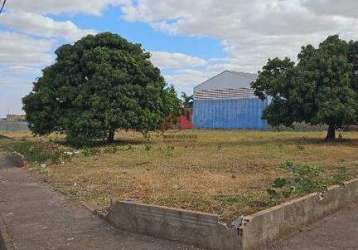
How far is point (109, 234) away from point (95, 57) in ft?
56.4

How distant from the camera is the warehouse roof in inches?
2667

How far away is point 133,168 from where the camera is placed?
1512 cm

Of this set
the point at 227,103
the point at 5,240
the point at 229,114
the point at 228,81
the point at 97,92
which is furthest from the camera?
the point at 228,81

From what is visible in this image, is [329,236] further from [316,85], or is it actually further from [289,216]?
[316,85]

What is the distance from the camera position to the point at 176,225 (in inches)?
287

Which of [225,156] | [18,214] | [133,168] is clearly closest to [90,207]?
[18,214]

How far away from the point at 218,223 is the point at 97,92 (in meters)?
17.6

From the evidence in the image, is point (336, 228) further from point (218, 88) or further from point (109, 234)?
point (218, 88)

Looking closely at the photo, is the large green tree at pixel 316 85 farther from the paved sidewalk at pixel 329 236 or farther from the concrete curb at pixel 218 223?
the concrete curb at pixel 218 223

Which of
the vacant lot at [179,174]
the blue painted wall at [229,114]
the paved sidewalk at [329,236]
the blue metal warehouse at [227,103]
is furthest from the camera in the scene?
the blue metal warehouse at [227,103]

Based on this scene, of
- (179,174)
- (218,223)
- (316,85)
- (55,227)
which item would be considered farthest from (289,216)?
(316,85)

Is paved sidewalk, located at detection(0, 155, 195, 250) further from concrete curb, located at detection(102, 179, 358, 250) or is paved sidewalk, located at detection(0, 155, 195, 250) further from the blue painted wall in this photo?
the blue painted wall

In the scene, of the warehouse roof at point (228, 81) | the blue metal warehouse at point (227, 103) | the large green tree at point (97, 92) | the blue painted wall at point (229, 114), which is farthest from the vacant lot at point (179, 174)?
the warehouse roof at point (228, 81)

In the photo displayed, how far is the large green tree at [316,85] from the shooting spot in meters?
23.6
